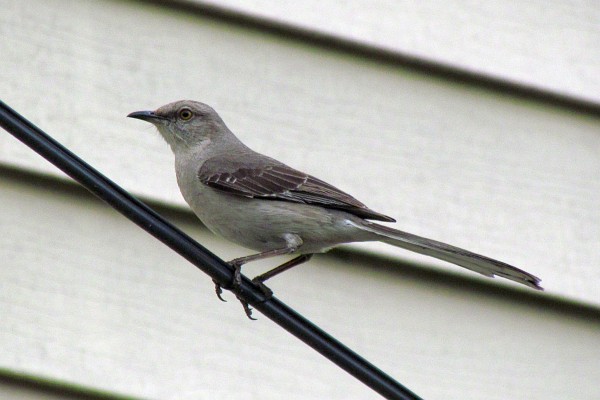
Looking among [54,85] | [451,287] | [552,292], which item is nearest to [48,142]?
[54,85]

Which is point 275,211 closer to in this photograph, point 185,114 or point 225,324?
point 225,324

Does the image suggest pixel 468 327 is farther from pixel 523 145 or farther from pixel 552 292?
pixel 523 145

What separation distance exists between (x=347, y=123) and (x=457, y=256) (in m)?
1.72

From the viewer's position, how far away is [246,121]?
18.9 feet

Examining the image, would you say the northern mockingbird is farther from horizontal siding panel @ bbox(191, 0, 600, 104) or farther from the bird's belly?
horizontal siding panel @ bbox(191, 0, 600, 104)

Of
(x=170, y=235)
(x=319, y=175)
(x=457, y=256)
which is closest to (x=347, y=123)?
(x=319, y=175)

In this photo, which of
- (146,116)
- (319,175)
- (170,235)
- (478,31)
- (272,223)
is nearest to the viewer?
(170,235)

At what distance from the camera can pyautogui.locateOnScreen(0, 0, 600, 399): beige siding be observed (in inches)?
209

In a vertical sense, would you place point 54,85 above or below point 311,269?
above

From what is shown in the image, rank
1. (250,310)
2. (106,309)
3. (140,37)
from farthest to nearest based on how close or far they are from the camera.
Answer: (140,37)
(106,309)
(250,310)

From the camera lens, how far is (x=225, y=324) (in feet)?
18.0

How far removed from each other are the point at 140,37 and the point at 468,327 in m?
2.56

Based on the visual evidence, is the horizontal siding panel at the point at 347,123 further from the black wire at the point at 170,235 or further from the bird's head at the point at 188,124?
the black wire at the point at 170,235

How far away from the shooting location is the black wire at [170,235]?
126 inches
